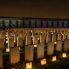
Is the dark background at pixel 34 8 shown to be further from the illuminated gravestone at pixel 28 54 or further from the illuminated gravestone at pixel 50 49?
the illuminated gravestone at pixel 50 49

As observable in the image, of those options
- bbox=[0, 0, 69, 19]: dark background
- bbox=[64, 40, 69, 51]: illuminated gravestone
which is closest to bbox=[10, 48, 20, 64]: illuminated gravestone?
bbox=[0, 0, 69, 19]: dark background

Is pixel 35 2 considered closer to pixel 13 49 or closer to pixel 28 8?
pixel 28 8

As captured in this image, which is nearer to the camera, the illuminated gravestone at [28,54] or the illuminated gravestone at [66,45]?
the illuminated gravestone at [28,54]

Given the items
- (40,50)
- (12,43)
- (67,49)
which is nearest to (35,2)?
(40,50)

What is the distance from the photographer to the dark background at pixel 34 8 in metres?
1.78

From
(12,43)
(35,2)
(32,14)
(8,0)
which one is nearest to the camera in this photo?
(8,0)

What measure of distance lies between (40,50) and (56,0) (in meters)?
1.14

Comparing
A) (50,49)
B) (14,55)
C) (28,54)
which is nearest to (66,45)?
(50,49)

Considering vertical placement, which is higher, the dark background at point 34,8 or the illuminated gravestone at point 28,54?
the dark background at point 34,8

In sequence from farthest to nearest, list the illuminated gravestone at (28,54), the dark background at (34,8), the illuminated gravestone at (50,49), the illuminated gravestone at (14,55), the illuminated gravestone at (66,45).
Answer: the illuminated gravestone at (66,45), the illuminated gravestone at (50,49), the illuminated gravestone at (28,54), the illuminated gravestone at (14,55), the dark background at (34,8)

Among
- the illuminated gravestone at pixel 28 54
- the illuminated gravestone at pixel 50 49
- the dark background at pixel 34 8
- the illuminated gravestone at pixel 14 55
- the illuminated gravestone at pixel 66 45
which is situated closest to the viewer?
the dark background at pixel 34 8

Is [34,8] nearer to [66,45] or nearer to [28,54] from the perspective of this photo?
[28,54]

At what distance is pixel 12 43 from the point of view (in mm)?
3068

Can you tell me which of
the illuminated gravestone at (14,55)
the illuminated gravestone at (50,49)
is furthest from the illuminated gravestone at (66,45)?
the illuminated gravestone at (14,55)
